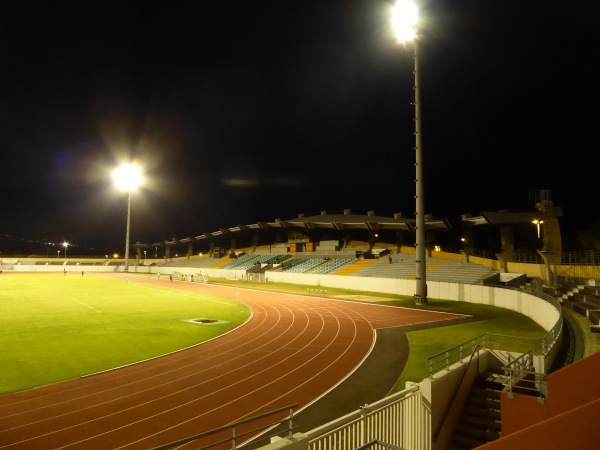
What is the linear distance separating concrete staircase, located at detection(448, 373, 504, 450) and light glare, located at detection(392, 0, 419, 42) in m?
24.1

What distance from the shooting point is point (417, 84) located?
28.4 metres

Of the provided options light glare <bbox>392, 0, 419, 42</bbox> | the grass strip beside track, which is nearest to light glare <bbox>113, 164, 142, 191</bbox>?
the grass strip beside track

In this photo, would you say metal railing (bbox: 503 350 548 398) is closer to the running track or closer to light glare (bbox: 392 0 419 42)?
the running track

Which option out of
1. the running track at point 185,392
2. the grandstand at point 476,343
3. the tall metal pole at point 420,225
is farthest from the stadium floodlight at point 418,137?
the running track at point 185,392

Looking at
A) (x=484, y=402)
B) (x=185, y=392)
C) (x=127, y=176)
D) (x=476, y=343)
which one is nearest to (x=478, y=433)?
(x=484, y=402)

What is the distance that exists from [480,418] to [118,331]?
15729 millimetres

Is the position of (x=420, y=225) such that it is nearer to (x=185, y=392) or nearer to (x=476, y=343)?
(x=476, y=343)

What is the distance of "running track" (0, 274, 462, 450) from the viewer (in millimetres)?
7910

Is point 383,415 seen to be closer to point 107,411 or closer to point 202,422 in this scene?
point 202,422

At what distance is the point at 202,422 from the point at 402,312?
18.2 metres

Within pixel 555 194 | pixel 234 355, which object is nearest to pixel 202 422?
pixel 234 355

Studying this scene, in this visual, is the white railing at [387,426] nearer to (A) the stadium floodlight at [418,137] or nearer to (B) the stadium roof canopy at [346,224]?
(A) the stadium floodlight at [418,137]

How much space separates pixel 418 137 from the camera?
1104 inches

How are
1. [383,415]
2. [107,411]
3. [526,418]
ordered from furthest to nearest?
[107,411], [526,418], [383,415]
